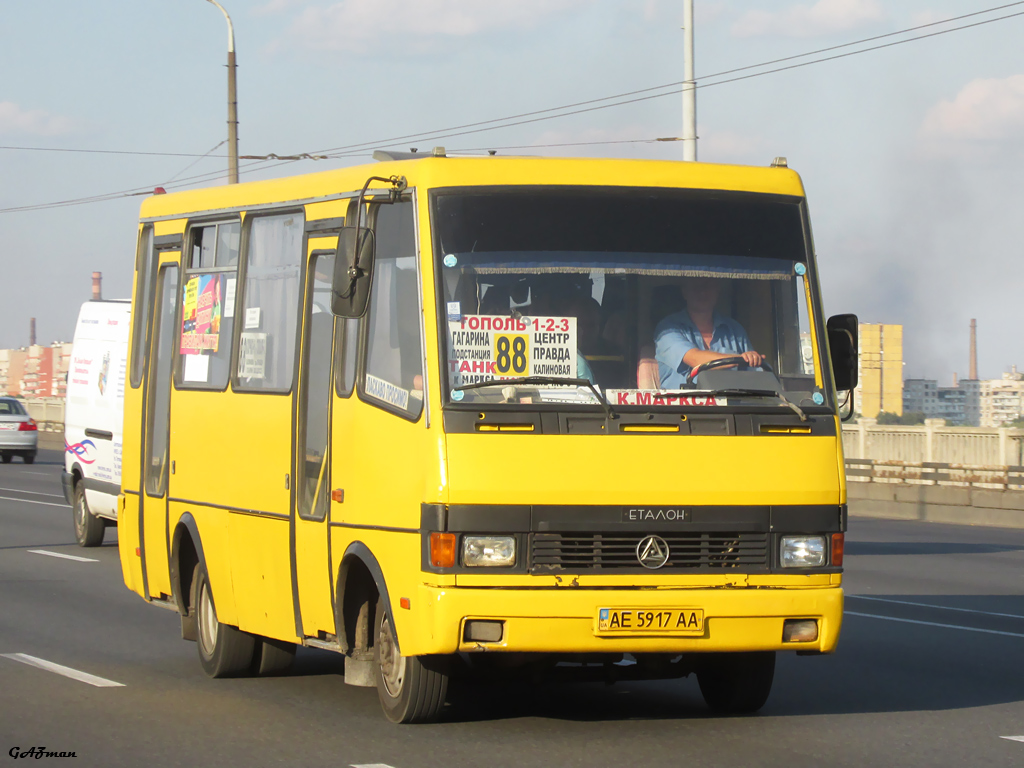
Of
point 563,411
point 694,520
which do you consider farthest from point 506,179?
point 694,520

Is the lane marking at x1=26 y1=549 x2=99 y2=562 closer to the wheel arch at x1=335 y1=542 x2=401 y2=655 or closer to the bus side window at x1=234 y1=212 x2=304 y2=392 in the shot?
the bus side window at x1=234 y1=212 x2=304 y2=392

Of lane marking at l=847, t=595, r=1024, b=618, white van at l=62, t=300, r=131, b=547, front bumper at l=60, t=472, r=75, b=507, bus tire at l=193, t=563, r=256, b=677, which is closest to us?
bus tire at l=193, t=563, r=256, b=677

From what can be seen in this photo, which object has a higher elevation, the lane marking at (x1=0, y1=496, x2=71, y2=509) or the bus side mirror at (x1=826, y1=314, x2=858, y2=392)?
the bus side mirror at (x1=826, y1=314, x2=858, y2=392)

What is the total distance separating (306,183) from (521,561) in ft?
9.20

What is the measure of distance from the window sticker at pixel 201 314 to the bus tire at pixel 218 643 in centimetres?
138

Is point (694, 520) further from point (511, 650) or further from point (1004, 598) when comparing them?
point (1004, 598)

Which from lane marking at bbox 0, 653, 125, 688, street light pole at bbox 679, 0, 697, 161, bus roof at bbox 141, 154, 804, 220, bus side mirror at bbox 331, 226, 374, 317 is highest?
street light pole at bbox 679, 0, 697, 161

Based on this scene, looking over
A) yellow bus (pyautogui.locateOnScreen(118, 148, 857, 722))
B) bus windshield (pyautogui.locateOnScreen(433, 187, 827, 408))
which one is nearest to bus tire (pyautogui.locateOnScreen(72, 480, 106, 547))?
yellow bus (pyautogui.locateOnScreen(118, 148, 857, 722))

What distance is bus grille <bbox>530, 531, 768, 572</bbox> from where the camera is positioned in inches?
277

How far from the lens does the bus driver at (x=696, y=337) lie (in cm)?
745

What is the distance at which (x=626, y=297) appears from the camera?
7.51 m

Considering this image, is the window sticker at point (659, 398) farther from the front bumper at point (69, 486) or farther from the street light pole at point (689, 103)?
the street light pole at point (689, 103)

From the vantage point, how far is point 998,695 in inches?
355

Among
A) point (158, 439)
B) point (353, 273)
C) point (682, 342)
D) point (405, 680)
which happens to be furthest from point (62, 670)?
point (682, 342)
